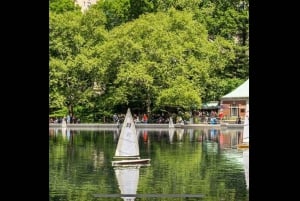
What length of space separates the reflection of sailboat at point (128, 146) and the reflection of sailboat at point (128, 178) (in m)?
0.74

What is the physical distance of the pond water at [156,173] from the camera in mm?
18516

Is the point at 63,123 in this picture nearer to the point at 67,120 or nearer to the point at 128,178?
the point at 67,120

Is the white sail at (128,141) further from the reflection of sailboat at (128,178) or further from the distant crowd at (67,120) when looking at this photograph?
the distant crowd at (67,120)

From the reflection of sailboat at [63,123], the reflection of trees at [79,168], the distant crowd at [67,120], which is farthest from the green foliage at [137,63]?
the reflection of trees at [79,168]

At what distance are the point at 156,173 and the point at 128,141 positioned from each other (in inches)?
151

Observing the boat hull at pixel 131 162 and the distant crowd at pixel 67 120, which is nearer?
the boat hull at pixel 131 162

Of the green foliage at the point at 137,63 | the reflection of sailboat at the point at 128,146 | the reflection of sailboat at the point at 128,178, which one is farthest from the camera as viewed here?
the green foliage at the point at 137,63

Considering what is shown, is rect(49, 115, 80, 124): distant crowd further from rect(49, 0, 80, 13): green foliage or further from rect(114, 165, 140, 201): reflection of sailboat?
rect(114, 165, 140, 201): reflection of sailboat

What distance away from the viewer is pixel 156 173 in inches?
958

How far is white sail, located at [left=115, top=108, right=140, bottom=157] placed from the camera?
2772cm
